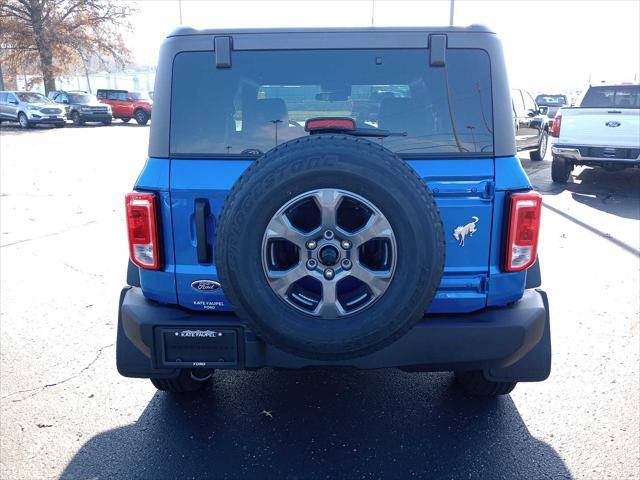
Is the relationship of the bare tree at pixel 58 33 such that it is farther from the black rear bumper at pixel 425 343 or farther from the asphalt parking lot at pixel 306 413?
the black rear bumper at pixel 425 343

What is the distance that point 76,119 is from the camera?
28547 millimetres

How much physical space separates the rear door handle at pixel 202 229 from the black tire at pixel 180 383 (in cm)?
92

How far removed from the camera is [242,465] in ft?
8.95

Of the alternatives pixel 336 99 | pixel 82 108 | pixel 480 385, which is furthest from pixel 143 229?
pixel 82 108

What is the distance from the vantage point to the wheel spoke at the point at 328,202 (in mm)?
2180

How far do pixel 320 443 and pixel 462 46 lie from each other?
6.94 ft

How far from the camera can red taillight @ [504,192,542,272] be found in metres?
2.47

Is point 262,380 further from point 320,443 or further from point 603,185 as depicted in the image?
point 603,185

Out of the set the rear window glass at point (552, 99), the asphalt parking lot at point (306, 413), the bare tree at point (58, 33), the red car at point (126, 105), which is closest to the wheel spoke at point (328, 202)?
the asphalt parking lot at point (306, 413)

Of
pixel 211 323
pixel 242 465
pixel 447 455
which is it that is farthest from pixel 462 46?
pixel 242 465

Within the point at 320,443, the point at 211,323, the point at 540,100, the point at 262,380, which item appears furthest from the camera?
the point at 540,100

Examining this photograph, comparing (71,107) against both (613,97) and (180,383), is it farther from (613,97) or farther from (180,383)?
(180,383)

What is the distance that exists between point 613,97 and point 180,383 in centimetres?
1043

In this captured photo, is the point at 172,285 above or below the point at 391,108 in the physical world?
below
